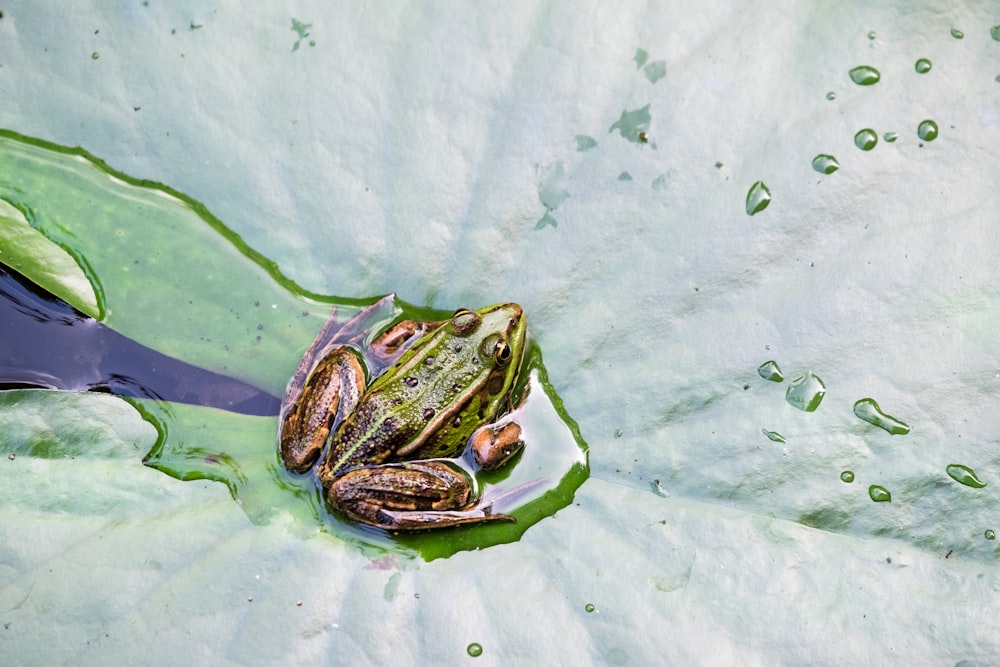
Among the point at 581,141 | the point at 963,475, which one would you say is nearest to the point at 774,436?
the point at 963,475

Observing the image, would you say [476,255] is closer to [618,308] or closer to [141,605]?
[618,308]

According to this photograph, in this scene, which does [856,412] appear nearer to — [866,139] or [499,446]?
[866,139]

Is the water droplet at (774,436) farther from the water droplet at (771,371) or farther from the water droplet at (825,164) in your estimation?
the water droplet at (825,164)

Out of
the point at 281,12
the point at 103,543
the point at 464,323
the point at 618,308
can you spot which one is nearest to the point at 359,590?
the point at 103,543

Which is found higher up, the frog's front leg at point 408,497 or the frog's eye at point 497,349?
the frog's eye at point 497,349

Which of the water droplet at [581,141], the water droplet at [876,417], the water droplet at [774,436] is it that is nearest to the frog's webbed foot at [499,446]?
the water droplet at [774,436]

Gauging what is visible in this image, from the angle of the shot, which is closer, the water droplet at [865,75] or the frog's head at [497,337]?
the water droplet at [865,75]
